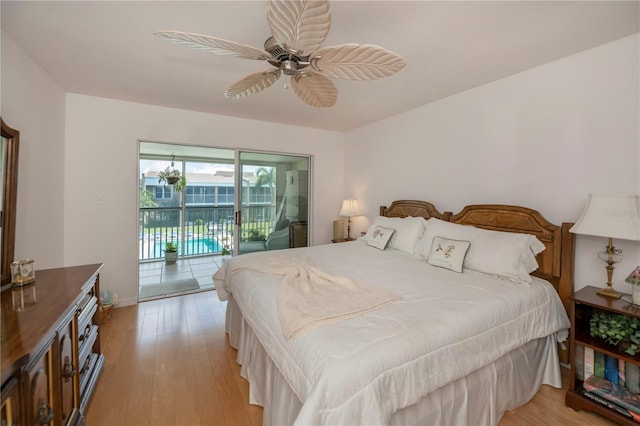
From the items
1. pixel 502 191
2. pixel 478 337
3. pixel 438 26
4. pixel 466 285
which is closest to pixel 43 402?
pixel 478 337

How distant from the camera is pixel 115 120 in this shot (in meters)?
3.29

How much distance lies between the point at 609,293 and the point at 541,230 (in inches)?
23.8

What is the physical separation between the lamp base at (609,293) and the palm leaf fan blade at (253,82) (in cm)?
256

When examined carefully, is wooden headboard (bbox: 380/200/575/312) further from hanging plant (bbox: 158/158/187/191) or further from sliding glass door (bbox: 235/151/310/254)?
hanging plant (bbox: 158/158/187/191)

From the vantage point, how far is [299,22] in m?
1.23

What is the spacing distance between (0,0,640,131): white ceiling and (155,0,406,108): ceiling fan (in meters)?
0.34

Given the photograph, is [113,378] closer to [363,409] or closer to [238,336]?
[238,336]

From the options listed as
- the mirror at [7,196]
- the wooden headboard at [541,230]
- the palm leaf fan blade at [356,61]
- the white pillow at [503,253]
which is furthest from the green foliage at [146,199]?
the white pillow at [503,253]

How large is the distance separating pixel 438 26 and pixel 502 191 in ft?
5.34

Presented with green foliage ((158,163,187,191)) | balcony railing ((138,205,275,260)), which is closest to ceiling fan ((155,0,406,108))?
balcony railing ((138,205,275,260))

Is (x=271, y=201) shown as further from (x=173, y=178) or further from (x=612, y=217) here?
(x=612, y=217)

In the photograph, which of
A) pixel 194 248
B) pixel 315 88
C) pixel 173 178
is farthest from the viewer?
pixel 194 248

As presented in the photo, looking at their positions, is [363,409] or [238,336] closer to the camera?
[363,409]

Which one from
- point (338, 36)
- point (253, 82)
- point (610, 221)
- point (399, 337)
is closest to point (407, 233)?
point (610, 221)
